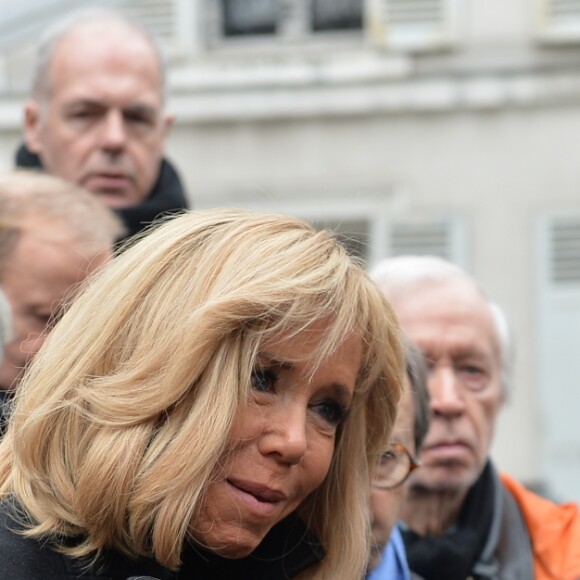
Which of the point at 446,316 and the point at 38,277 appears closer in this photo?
the point at 38,277

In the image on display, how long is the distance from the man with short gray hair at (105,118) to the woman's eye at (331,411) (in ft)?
4.42

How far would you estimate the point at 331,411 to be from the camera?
2.45 m

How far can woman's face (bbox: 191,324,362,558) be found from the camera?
90.8 inches

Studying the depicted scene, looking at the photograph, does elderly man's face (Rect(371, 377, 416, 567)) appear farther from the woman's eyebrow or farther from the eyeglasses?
the woman's eyebrow

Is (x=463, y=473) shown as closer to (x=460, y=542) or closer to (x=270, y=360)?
(x=460, y=542)

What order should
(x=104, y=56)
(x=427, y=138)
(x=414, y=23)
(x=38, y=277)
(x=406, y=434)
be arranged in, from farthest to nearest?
(x=414, y=23) < (x=427, y=138) < (x=104, y=56) < (x=406, y=434) < (x=38, y=277)

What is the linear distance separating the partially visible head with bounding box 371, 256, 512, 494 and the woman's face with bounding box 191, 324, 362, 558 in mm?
1087

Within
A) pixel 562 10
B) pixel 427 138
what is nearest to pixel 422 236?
pixel 427 138

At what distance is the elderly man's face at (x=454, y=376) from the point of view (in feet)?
11.2

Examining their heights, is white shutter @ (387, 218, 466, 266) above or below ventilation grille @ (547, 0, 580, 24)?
below

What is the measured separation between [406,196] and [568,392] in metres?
1.34

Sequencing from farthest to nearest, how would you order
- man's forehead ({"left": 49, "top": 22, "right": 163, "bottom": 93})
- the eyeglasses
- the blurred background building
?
the blurred background building < man's forehead ({"left": 49, "top": 22, "right": 163, "bottom": 93}) < the eyeglasses

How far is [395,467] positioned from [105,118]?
129 cm

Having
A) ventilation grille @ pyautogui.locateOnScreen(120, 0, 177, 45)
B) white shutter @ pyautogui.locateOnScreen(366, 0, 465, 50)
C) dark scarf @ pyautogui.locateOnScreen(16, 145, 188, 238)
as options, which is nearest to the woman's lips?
dark scarf @ pyautogui.locateOnScreen(16, 145, 188, 238)
